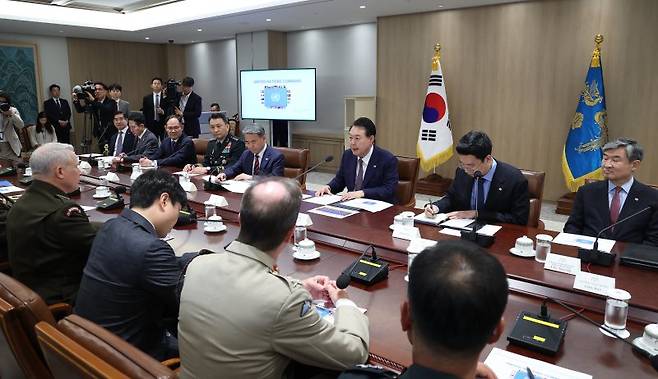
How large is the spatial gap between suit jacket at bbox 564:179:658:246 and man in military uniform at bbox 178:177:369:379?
1863 mm

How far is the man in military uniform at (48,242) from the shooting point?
6.47 feet

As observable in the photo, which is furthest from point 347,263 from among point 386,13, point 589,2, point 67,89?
point 67,89

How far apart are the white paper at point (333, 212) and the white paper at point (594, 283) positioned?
1.29m

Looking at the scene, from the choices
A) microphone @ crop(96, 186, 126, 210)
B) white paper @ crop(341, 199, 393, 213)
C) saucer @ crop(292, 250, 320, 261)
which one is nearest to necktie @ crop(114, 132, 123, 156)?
microphone @ crop(96, 186, 126, 210)

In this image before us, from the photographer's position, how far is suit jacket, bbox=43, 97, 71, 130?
9.15 meters

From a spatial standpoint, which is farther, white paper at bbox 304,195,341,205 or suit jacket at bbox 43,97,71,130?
suit jacket at bbox 43,97,71,130

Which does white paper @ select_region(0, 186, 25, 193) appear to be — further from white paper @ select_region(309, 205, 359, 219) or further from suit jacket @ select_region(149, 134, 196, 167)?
white paper @ select_region(309, 205, 359, 219)

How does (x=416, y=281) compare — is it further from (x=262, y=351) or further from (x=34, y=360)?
(x=34, y=360)

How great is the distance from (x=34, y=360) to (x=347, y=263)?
1.14 metres

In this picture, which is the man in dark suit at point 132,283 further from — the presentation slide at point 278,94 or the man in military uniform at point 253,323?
the presentation slide at point 278,94

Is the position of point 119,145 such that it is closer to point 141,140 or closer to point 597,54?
point 141,140

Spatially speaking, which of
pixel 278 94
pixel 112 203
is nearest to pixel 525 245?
pixel 112 203

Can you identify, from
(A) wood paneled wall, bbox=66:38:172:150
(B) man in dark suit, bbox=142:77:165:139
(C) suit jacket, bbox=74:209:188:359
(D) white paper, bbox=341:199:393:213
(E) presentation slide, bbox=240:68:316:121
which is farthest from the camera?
(A) wood paneled wall, bbox=66:38:172:150

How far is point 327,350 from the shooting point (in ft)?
3.82
